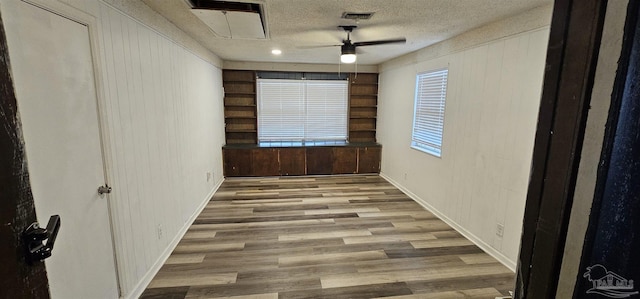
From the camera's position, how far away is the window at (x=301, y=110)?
5.82 metres

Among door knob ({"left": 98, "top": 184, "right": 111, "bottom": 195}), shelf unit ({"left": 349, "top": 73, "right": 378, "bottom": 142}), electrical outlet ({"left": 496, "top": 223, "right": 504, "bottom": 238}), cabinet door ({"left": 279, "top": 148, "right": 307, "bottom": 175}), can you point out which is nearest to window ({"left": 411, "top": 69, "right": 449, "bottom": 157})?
electrical outlet ({"left": 496, "top": 223, "right": 504, "bottom": 238})

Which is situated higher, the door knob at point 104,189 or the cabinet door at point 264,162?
the door knob at point 104,189

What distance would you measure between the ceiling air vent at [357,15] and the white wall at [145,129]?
1784mm

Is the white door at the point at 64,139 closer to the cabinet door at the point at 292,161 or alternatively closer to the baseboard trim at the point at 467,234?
the baseboard trim at the point at 467,234

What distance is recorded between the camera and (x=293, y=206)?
415cm

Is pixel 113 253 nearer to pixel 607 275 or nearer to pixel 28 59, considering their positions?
pixel 28 59

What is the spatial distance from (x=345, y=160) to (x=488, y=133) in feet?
10.7

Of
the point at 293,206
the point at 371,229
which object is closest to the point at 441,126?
the point at 371,229

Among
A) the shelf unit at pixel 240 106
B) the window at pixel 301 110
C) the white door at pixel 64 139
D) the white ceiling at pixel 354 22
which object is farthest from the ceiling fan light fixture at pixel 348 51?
the shelf unit at pixel 240 106

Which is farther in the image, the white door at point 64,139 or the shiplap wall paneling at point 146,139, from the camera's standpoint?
the shiplap wall paneling at point 146,139

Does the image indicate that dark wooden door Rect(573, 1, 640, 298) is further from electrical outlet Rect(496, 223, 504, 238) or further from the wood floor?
electrical outlet Rect(496, 223, 504, 238)

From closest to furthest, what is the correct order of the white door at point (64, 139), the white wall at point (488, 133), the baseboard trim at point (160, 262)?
the white door at point (64, 139), the baseboard trim at point (160, 262), the white wall at point (488, 133)

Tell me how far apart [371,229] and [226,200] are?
7.82ft

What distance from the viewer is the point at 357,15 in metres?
2.52
